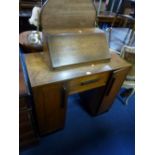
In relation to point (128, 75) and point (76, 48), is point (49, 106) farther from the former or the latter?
point (128, 75)

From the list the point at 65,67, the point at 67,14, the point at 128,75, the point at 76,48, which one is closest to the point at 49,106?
the point at 65,67

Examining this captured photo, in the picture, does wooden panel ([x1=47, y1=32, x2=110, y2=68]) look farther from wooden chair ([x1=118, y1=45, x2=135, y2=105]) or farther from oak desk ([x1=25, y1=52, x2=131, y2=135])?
wooden chair ([x1=118, y1=45, x2=135, y2=105])

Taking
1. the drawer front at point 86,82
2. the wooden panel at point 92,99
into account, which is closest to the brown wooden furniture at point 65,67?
the drawer front at point 86,82

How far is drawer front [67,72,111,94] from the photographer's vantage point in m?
1.12

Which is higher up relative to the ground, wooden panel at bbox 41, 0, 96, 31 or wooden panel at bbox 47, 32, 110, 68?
wooden panel at bbox 41, 0, 96, 31

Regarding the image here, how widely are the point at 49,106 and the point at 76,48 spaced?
20.3 inches

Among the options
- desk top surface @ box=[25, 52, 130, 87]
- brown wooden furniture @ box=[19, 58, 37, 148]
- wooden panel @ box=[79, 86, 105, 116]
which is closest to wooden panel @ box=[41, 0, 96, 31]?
desk top surface @ box=[25, 52, 130, 87]

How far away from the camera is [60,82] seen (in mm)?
1017

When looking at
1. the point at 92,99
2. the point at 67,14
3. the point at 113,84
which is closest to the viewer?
the point at 67,14

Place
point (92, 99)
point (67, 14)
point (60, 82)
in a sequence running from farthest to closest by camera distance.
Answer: point (92, 99)
point (67, 14)
point (60, 82)
